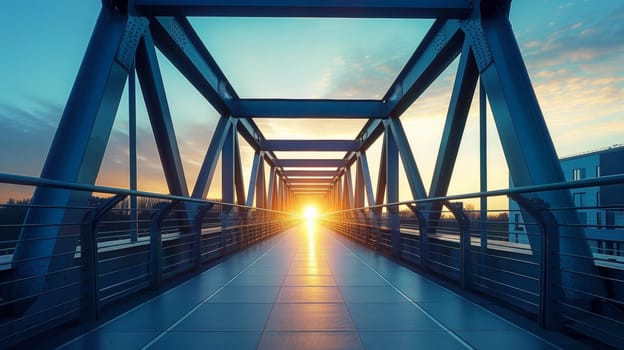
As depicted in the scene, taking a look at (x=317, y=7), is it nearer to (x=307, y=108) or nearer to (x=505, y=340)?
(x=505, y=340)

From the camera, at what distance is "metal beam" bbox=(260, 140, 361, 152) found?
64.2 ft

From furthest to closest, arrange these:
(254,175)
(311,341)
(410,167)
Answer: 1. (254,175)
2. (410,167)
3. (311,341)

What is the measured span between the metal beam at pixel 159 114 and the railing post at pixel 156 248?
9.62 ft

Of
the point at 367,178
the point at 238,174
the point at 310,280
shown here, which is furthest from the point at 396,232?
the point at 367,178

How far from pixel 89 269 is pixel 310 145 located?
1646 cm

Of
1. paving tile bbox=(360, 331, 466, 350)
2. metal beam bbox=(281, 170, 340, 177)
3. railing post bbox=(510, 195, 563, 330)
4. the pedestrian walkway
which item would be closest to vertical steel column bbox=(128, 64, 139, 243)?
the pedestrian walkway

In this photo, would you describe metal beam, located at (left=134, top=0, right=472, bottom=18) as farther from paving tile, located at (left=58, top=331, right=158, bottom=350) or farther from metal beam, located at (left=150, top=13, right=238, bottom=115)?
paving tile, located at (left=58, top=331, right=158, bottom=350)

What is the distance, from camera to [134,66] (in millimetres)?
6469

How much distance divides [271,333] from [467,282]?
2.83 metres

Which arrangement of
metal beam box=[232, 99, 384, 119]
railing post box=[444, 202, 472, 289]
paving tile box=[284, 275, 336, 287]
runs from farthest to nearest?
1. metal beam box=[232, 99, 384, 119]
2. paving tile box=[284, 275, 336, 287]
3. railing post box=[444, 202, 472, 289]

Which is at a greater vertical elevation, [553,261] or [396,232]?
[553,261]

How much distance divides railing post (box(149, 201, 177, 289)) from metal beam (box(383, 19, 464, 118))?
19.6 ft

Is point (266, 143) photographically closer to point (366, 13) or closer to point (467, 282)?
point (366, 13)

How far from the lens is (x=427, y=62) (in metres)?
8.43
